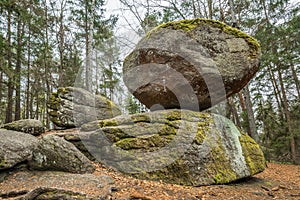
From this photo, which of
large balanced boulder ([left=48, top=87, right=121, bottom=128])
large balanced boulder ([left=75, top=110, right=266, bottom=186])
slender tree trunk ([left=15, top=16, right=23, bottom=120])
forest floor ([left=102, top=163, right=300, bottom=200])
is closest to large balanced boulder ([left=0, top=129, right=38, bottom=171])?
large balanced boulder ([left=75, top=110, right=266, bottom=186])

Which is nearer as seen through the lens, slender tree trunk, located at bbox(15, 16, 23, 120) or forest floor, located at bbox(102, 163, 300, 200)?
forest floor, located at bbox(102, 163, 300, 200)

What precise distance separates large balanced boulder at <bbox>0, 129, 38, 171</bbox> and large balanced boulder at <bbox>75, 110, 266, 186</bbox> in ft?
Result: 3.93

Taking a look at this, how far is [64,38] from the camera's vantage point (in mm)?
14266

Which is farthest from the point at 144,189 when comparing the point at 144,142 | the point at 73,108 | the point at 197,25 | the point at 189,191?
the point at 73,108

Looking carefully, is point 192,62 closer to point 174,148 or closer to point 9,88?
point 174,148

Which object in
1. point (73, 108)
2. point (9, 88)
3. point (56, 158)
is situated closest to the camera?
point (56, 158)

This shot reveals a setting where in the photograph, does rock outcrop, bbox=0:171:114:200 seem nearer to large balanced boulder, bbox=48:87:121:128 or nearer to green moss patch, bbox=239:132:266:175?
green moss patch, bbox=239:132:266:175

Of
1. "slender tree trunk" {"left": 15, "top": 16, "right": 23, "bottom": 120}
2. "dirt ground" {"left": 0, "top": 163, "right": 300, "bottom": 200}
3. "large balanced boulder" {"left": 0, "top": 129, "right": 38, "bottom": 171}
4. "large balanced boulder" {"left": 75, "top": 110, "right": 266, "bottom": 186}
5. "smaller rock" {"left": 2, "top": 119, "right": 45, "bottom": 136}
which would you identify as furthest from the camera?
"slender tree trunk" {"left": 15, "top": 16, "right": 23, "bottom": 120}

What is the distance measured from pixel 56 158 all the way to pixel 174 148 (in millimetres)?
2788

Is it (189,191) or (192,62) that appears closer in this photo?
(189,191)

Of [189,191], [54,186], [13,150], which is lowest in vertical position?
[189,191]

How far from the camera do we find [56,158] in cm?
406

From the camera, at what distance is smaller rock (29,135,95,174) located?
13.3 ft

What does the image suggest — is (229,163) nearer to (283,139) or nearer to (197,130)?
(197,130)
